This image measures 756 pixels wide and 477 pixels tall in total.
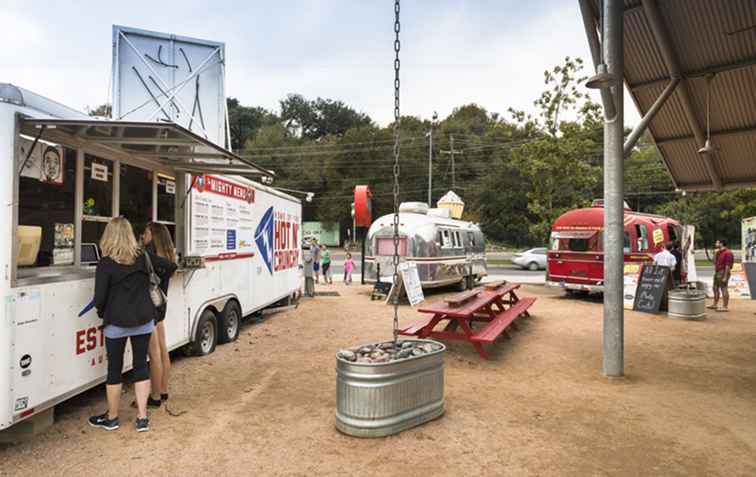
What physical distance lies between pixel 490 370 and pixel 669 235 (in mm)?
10938

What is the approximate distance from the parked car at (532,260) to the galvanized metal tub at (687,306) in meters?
17.9

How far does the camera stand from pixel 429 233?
46.8 ft

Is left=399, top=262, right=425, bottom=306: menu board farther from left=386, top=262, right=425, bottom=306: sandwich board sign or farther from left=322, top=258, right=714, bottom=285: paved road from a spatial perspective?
left=322, top=258, right=714, bottom=285: paved road

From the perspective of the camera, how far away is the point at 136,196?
5.53m

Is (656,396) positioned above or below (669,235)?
below

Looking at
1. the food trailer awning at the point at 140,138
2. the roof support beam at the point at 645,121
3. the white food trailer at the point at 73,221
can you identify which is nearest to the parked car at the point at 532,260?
the roof support beam at the point at 645,121

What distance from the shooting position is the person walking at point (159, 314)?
4.75m

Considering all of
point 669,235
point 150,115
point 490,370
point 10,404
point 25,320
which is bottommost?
point 490,370

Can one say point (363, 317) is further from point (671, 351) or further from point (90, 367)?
point (90, 367)

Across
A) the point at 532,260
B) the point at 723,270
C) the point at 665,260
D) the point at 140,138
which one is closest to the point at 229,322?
the point at 140,138

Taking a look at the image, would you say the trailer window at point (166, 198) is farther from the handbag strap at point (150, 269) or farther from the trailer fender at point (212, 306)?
the handbag strap at point (150, 269)

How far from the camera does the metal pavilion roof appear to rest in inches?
273

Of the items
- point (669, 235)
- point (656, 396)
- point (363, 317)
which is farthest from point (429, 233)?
point (656, 396)

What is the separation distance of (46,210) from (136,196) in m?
1.42
